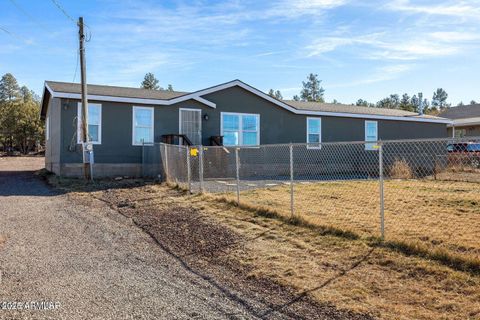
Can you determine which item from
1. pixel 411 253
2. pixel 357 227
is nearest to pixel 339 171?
pixel 357 227

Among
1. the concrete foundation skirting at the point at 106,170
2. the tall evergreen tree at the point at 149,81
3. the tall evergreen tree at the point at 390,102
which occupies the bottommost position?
the concrete foundation skirting at the point at 106,170

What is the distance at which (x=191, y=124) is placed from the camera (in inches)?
642

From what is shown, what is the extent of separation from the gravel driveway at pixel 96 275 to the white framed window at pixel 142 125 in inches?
298

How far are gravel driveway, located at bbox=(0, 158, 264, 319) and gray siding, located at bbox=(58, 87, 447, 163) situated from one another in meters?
6.89

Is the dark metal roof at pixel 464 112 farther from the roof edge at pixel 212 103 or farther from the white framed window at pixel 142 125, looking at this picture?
the white framed window at pixel 142 125

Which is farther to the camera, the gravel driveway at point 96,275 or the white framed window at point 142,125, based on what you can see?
the white framed window at point 142,125

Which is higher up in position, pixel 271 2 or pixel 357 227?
pixel 271 2

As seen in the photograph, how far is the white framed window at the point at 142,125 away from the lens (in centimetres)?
1517

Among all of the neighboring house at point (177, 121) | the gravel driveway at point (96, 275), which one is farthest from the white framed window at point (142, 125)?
the gravel driveway at point (96, 275)

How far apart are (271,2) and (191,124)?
6.46m

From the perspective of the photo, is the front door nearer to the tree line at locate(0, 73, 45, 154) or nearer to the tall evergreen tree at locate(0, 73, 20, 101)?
the tree line at locate(0, 73, 45, 154)

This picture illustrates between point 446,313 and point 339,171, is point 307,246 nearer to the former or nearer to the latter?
point 446,313

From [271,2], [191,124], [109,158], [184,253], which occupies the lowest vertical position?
[184,253]

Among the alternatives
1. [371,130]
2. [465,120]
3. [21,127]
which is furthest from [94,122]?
[21,127]
